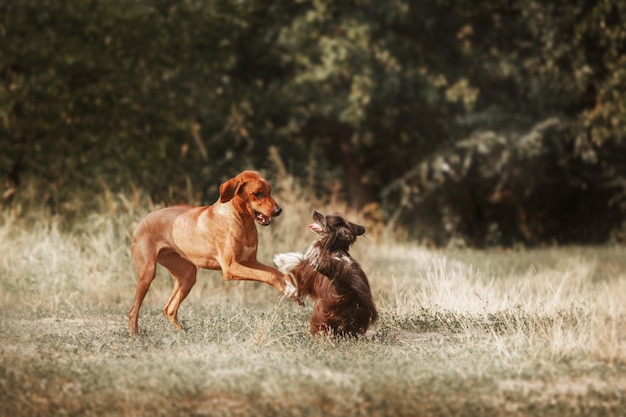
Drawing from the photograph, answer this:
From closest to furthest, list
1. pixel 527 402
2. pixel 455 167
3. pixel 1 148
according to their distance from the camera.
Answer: pixel 527 402
pixel 1 148
pixel 455 167

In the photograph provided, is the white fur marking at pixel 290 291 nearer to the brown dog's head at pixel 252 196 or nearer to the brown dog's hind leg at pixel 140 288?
the brown dog's head at pixel 252 196

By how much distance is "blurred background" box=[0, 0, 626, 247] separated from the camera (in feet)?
66.0

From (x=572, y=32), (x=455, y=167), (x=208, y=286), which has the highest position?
(x=572, y=32)

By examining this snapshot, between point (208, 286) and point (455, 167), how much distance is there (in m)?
13.3

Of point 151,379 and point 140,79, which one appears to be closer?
point 151,379

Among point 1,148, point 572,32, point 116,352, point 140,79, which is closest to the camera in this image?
point 116,352

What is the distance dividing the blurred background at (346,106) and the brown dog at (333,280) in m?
10.0

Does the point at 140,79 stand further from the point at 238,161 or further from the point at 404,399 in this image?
Answer: the point at 404,399

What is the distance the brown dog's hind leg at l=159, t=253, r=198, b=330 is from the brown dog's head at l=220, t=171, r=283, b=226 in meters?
1.15

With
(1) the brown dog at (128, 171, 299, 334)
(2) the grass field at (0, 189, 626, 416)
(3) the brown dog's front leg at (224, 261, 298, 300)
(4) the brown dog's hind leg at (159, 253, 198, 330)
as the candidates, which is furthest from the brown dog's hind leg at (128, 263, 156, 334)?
(3) the brown dog's front leg at (224, 261, 298, 300)

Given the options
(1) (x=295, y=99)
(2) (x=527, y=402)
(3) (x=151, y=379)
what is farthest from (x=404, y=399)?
(1) (x=295, y=99)

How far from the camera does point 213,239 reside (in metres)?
8.64

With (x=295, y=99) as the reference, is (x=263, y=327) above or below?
below

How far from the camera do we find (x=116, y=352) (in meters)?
8.03
